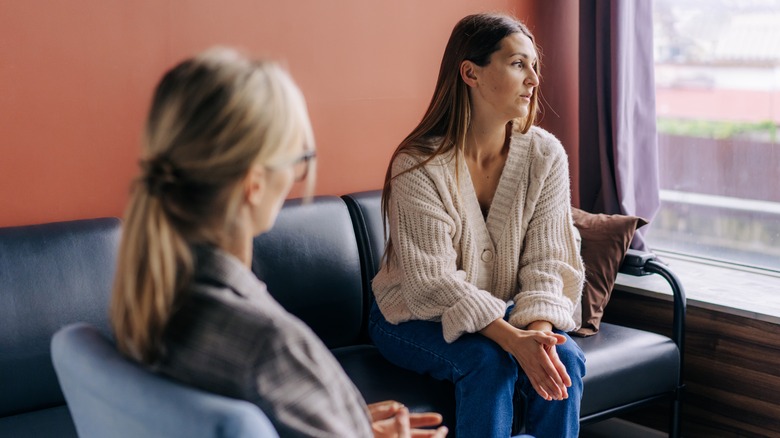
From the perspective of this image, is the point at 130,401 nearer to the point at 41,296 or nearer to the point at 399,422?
the point at 399,422

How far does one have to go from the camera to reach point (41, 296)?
2023mm

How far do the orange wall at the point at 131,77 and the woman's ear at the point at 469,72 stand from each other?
51 cm

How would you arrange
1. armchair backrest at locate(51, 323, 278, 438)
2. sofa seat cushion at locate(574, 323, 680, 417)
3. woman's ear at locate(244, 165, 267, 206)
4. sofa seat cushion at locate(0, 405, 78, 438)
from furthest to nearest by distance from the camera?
sofa seat cushion at locate(574, 323, 680, 417) < sofa seat cushion at locate(0, 405, 78, 438) < woman's ear at locate(244, 165, 267, 206) < armchair backrest at locate(51, 323, 278, 438)

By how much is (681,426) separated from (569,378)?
2.89ft

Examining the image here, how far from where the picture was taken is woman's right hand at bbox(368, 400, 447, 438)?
4.28 ft

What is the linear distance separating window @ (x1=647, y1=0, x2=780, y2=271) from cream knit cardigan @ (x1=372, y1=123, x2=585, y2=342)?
37.5 inches

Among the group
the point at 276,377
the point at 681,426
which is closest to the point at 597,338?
the point at 681,426

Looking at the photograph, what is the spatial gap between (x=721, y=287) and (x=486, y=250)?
3.06 feet

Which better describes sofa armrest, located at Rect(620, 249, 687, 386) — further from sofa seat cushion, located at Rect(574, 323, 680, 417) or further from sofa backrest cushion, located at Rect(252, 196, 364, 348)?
sofa backrest cushion, located at Rect(252, 196, 364, 348)

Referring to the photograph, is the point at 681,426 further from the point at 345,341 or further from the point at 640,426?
the point at 345,341

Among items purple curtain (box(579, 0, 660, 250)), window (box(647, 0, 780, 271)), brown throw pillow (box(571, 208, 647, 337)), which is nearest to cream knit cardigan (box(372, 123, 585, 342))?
brown throw pillow (box(571, 208, 647, 337))

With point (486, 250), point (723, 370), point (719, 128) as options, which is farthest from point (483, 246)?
point (719, 128)

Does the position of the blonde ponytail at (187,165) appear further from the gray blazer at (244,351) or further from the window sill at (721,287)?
the window sill at (721,287)

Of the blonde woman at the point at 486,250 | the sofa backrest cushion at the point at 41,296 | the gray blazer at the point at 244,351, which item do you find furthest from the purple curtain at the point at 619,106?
the gray blazer at the point at 244,351
